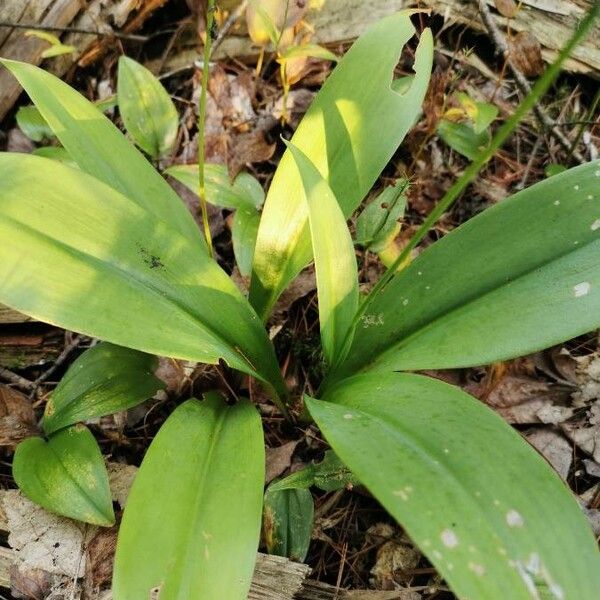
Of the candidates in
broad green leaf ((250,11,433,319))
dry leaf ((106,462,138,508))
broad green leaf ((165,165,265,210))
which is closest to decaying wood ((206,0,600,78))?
broad green leaf ((165,165,265,210))

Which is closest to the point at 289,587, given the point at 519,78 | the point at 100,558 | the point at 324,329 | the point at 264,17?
the point at 100,558

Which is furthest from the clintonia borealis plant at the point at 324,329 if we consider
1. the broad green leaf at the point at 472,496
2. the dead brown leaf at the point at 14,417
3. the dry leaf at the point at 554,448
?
the dry leaf at the point at 554,448

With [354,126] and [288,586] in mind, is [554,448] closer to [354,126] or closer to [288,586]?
[288,586]

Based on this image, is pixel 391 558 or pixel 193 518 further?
A: pixel 391 558

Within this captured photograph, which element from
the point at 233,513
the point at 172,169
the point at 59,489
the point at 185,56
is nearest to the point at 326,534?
the point at 233,513

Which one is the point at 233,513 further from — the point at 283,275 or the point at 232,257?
the point at 232,257
